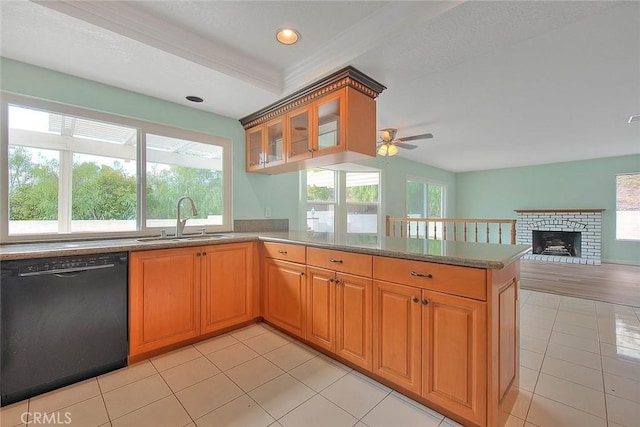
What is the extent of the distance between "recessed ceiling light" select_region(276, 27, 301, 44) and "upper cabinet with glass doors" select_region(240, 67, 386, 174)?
15.6 inches

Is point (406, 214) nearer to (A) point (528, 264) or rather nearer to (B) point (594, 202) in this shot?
(A) point (528, 264)

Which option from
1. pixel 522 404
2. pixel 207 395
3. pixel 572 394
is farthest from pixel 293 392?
pixel 572 394

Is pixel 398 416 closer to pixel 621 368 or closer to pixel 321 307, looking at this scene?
pixel 321 307

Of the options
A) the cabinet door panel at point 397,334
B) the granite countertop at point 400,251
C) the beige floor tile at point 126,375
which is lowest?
the beige floor tile at point 126,375

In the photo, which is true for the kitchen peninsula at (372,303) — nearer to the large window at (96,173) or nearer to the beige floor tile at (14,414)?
the large window at (96,173)

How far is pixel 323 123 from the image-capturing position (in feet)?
8.10

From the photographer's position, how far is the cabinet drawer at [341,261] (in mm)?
1837

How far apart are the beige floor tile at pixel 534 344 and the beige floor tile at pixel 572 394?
437 millimetres

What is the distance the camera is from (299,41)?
2.05 m

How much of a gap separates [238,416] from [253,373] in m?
0.40

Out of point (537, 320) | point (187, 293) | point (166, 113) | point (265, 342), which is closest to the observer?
point (187, 293)

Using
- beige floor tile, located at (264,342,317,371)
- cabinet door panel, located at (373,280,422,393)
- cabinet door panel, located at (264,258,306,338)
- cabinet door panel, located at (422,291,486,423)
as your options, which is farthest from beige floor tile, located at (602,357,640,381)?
cabinet door panel, located at (264,258,306,338)

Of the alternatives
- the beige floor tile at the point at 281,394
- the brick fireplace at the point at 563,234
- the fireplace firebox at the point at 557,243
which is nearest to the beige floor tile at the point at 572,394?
the beige floor tile at the point at 281,394

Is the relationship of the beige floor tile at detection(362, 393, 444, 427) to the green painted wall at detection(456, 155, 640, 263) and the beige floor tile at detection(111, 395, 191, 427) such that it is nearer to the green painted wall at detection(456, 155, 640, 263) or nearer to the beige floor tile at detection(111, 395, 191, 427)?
the beige floor tile at detection(111, 395, 191, 427)
